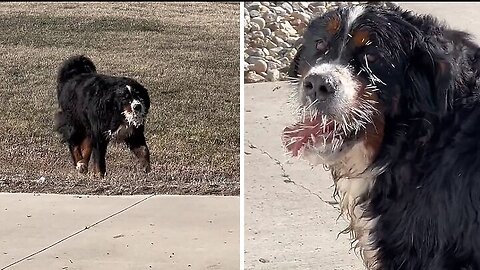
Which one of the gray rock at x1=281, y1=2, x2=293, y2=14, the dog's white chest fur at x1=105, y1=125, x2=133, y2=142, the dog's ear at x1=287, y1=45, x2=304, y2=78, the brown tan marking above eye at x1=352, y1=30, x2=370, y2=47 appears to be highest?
the brown tan marking above eye at x1=352, y1=30, x2=370, y2=47

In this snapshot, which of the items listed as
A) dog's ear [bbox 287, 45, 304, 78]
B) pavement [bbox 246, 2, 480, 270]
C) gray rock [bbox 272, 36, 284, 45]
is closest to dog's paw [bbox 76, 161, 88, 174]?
pavement [bbox 246, 2, 480, 270]

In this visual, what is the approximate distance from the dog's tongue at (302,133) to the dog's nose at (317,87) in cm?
12

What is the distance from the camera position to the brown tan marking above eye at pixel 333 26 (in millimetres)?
3500

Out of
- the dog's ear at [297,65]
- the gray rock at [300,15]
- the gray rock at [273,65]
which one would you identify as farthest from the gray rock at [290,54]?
the dog's ear at [297,65]

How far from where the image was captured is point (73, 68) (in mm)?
5410

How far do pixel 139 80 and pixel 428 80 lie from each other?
2489mm

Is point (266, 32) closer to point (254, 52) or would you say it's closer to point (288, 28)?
point (288, 28)

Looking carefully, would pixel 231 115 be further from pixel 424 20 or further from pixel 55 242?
pixel 424 20

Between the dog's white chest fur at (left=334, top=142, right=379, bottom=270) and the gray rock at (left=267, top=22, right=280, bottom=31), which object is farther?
the gray rock at (left=267, top=22, right=280, bottom=31)

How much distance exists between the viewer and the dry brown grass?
18.0 feet

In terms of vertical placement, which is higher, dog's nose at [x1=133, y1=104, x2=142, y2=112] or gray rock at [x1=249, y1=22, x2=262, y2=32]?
dog's nose at [x1=133, y1=104, x2=142, y2=112]

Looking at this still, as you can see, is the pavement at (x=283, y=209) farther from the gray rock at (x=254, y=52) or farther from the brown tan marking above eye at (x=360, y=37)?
the gray rock at (x=254, y=52)

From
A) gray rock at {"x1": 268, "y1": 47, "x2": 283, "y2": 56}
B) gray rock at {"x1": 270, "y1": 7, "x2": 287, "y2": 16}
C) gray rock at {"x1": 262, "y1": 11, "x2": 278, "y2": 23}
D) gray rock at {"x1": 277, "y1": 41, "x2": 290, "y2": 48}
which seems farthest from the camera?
gray rock at {"x1": 270, "y1": 7, "x2": 287, "y2": 16}

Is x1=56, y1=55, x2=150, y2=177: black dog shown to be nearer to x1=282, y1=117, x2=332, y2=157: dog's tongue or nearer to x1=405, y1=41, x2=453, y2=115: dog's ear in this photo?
x1=282, y1=117, x2=332, y2=157: dog's tongue
